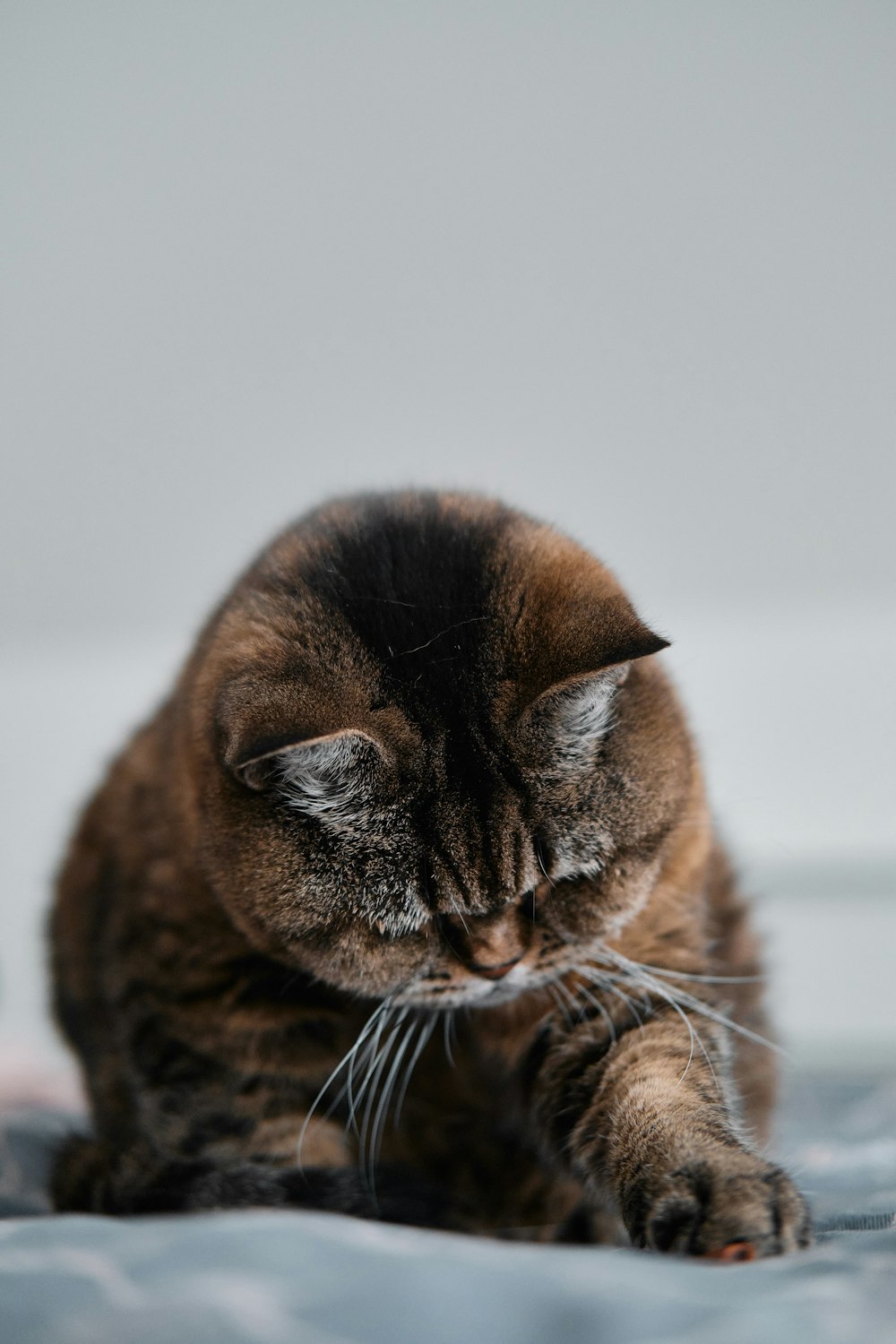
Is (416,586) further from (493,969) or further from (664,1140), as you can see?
(664,1140)

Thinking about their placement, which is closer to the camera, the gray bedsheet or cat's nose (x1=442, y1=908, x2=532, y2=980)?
the gray bedsheet

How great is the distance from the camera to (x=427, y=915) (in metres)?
0.90

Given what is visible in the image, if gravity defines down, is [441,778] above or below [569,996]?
above

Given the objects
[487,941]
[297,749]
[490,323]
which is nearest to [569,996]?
[487,941]

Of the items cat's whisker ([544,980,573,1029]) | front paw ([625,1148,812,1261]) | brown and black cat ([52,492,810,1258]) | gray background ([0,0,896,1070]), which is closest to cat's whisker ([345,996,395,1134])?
brown and black cat ([52,492,810,1258])

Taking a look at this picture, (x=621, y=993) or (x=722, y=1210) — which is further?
(x=621, y=993)

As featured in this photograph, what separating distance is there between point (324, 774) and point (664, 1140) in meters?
0.39

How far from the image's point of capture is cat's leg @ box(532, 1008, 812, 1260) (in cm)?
71

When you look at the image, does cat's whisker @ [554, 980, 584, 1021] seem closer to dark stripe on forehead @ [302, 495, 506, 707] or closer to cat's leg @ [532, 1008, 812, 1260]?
cat's leg @ [532, 1008, 812, 1260]

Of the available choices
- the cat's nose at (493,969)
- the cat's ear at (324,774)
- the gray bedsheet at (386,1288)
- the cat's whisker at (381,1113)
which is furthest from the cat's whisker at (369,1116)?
the gray bedsheet at (386,1288)

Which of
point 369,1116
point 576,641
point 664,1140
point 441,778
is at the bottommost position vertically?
point 369,1116

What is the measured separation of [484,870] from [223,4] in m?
1.51

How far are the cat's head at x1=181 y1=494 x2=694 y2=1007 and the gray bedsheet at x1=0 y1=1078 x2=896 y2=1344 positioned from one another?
29cm

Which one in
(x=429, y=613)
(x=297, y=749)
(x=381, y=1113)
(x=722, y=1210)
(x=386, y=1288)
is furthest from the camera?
(x=381, y=1113)
